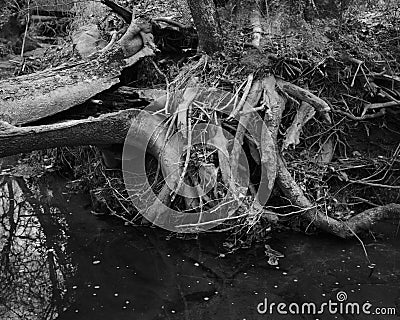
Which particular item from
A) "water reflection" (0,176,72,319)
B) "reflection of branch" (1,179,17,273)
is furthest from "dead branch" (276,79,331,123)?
"reflection of branch" (1,179,17,273)

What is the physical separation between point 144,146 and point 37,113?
3.42 feet

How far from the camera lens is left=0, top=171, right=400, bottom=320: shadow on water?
3.92 meters

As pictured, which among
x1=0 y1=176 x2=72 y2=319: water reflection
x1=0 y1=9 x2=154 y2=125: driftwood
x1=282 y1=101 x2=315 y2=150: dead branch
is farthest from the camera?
x1=282 y1=101 x2=315 y2=150: dead branch

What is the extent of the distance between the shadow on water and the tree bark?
2.00 m

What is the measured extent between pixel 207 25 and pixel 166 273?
8.25ft

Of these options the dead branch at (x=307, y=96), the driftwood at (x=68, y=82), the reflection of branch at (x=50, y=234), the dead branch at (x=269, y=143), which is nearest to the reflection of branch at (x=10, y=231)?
the reflection of branch at (x=50, y=234)

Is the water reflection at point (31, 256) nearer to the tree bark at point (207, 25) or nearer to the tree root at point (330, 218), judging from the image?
the tree root at point (330, 218)

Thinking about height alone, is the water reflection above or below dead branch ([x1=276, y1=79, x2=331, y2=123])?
below

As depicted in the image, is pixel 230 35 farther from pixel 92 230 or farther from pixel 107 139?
pixel 92 230

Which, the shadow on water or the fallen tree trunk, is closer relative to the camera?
the shadow on water

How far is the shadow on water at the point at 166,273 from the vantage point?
3.92 metres

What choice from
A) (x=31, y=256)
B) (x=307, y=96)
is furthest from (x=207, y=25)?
(x=31, y=256)

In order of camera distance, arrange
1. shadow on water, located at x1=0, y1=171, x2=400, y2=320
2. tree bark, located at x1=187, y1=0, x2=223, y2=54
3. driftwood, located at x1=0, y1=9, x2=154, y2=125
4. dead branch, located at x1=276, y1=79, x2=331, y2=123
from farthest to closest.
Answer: tree bark, located at x1=187, y1=0, x2=223, y2=54 → dead branch, located at x1=276, y1=79, x2=331, y2=123 → driftwood, located at x1=0, y1=9, x2=154, y2=125 → shadow on water, located at x1=0, y1=171, x2=400, y2=320

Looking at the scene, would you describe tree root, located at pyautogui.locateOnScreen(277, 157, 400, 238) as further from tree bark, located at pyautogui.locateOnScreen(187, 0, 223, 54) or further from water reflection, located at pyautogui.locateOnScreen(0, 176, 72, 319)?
water reflection, located at pyautogui.locateOnScreen(0, 176, 72, 319)
